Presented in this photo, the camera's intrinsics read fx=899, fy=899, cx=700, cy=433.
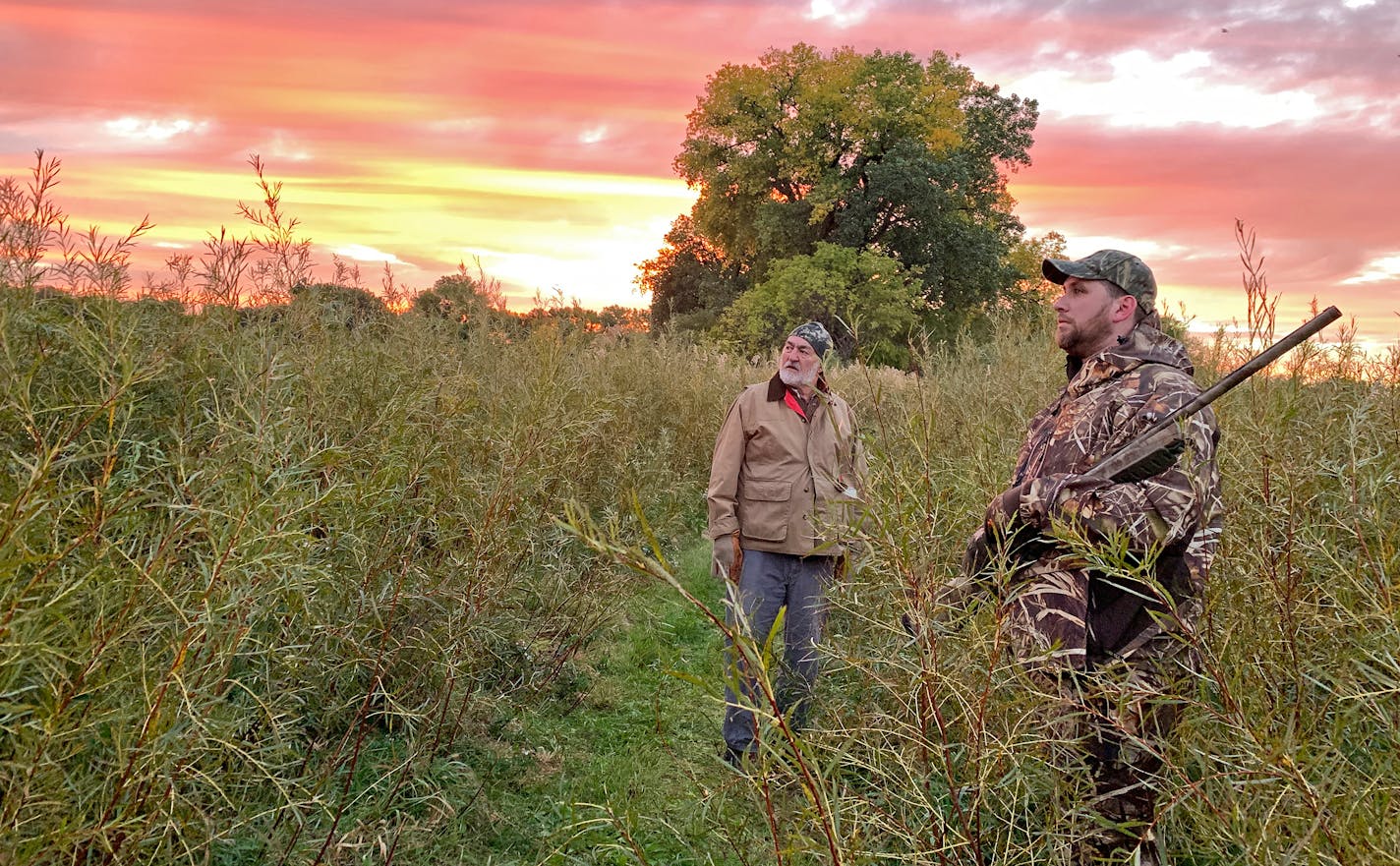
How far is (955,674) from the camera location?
1.74 metres

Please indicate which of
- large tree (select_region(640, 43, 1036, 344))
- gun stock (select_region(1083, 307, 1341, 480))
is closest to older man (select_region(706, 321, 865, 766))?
gun stock (select_region(1083, 307, 1341, 480))

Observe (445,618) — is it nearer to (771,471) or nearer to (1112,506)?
(771,471)

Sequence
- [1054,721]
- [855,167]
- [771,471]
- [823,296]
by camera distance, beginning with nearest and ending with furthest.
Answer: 1. [1054,721]
2. [771,471]
3. [823,296]
4. [855,167]

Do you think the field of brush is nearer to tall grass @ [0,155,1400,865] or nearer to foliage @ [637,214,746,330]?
tall grass @ [0,155,1400,865]

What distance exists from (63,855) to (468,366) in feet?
17.5

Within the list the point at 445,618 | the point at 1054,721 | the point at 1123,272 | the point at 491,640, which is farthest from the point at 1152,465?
the point at 491,640

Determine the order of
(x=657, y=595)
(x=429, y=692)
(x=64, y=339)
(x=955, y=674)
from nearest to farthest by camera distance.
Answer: (x=955, y=674), (x=64, y=339), (x=429, y=692), (x=657, y=595)

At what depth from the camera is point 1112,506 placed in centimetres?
277

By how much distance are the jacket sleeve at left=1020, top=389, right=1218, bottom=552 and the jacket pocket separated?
7.11 ft

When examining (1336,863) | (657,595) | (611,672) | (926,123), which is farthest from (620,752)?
(926,123)

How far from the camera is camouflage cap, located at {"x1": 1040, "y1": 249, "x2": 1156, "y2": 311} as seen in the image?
10.9 ft

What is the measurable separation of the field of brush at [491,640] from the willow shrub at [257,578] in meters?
0.02

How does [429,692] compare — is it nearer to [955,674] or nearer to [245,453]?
[245,453]

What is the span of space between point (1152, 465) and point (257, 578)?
8.52ft
